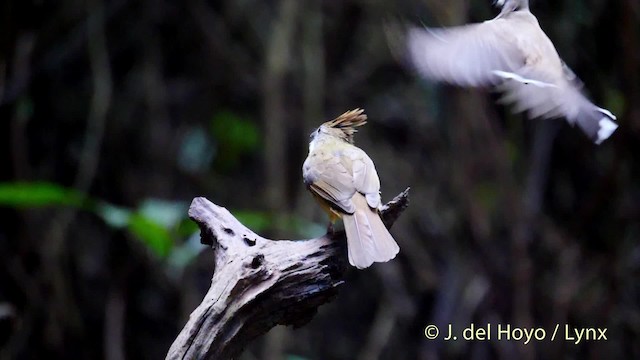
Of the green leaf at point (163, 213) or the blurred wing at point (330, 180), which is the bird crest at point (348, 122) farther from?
the green leaf at point (163, 213)

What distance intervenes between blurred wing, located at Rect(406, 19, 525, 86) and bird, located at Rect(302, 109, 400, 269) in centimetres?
28

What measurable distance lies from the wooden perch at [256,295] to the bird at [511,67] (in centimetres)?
35

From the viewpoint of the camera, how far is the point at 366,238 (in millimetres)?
1948

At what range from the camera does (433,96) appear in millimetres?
4711

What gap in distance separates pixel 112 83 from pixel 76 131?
34 cm

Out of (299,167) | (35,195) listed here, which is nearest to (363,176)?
(35,195)

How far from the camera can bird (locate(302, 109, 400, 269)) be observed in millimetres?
1931

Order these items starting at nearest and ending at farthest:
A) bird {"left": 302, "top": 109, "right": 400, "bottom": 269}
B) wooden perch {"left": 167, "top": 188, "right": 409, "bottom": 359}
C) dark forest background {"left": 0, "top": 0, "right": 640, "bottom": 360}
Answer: wooden perch {"left": 167, "top": 188, "right": 409, "bottom": 359}
bird {"left": 302, "top": 109, "right": 400, "bottom": 269}
dark forest background {"left": 0, "top": 0, "right": 640, "bottom": 360}

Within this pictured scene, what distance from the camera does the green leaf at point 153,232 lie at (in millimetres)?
3223

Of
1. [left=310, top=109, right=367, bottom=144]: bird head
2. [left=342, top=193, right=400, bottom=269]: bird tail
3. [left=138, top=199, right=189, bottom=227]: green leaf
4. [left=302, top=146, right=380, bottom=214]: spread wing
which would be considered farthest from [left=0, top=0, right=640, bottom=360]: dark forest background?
[left=342, top=193, right=400, bottom=269]: bird tail

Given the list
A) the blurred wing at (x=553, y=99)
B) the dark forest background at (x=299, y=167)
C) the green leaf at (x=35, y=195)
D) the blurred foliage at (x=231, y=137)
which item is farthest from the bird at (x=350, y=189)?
the blurred foliage at (x=231, y=137)

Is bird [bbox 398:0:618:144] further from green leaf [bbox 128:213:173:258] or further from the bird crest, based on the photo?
green leaf [bbox 128:213:173:258]

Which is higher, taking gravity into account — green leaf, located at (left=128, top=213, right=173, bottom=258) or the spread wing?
green leaf, located at (left=128, top=213, right=173, bottom=258)

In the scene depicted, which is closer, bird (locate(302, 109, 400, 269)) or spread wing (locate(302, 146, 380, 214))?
bird (locate(302, 109, 400, 269))
